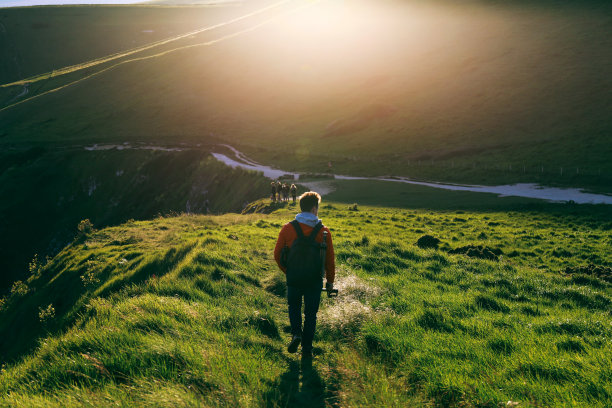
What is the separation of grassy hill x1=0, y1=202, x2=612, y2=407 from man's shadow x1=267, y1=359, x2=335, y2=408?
0.08ft

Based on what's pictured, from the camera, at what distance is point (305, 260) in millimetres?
6281

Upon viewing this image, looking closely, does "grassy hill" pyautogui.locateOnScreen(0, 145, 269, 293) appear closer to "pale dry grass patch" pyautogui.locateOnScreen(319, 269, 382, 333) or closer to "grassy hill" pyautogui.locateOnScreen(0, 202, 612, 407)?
"grassy hill" pyautogui.locateOnScreen(0, 202, 612, 407)

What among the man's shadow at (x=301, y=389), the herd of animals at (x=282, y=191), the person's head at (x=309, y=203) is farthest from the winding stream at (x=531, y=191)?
the man's shadow at (x=301, y=389)

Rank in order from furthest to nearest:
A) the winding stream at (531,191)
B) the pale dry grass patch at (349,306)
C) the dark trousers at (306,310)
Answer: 1. the winding stream at (531,191)
2. the pale dry grass patch at (349,306)
3. the dark trousers at (306,310)

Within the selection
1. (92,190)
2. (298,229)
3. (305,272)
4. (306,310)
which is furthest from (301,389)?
(92,190)

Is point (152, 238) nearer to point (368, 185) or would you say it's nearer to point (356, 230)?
point (356, 230)

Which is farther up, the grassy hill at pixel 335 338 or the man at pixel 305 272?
the man at pixel 305 272

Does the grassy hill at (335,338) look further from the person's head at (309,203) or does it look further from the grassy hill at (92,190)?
the grassy hill at (92,190)

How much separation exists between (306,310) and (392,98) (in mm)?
119527

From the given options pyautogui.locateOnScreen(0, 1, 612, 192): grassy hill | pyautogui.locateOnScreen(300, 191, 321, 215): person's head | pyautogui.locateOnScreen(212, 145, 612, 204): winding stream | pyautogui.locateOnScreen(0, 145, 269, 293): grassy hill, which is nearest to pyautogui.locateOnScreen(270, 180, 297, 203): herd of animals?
pyautogui.locateOnScreen(212, 145, 612, 204): winding stream

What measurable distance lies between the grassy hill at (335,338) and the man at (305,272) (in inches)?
18.5

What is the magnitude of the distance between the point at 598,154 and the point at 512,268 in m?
60.4

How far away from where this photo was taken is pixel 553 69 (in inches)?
3939

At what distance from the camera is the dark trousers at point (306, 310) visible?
21.2ft
